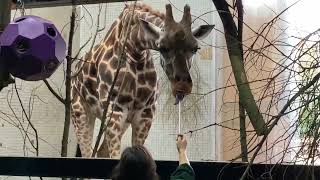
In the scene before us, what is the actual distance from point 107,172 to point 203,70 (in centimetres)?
128

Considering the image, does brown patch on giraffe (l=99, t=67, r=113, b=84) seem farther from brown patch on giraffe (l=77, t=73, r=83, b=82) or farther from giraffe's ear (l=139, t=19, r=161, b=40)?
giraffe's ear (l=139, t=19, r=161, b=40)

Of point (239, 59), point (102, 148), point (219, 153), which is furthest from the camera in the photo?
point (219, 153)

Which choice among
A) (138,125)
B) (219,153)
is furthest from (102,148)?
(219,153)

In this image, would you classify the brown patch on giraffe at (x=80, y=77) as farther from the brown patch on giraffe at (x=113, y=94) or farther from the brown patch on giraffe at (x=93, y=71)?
the brown patch on giraffe at (x=113, y=94)

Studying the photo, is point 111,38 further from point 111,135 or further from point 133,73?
point 111,135

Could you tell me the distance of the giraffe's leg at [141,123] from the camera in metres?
2.35

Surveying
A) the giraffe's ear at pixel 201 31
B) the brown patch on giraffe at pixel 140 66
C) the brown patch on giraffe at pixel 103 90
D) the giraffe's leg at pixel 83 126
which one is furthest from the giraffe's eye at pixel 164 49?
the giraffe's leg at pixel 83 126

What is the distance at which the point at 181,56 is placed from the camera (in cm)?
188

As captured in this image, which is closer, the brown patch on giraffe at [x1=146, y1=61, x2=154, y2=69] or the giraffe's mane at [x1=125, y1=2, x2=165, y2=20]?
the giraffe's mane at [x1=125, y1=2, x2=165, y2=20]

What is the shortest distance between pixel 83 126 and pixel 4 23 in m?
1.17

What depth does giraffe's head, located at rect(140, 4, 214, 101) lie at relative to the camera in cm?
181

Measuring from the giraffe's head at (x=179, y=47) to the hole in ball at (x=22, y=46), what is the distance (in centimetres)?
51

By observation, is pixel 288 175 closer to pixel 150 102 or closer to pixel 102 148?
pixel 150 102

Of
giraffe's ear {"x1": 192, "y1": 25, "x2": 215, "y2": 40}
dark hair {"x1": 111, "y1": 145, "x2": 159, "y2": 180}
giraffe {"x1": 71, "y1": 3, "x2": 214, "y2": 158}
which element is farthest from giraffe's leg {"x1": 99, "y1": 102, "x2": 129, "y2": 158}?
dark hair {"x1": 111, "y1": 145, "x2": 159, "y2": 180}
